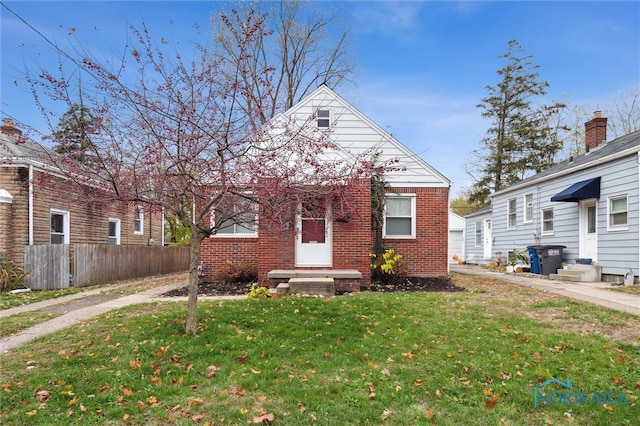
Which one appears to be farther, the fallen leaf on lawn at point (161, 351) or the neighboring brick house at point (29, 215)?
the neighboring brick house at point (29, 215)

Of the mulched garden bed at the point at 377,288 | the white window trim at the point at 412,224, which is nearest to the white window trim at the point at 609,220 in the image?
the mulched garden bed at the point at 377,288

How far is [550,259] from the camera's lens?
15156 mm

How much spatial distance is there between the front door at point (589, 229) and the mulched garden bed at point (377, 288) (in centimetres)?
526

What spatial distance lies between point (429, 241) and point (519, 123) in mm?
20430

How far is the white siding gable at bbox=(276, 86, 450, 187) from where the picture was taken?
1340 centimetres

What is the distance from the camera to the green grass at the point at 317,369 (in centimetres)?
398

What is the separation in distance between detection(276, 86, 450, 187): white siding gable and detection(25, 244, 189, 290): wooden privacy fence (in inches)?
323

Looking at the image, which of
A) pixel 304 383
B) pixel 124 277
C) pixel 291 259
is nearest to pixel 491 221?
pixel 291 259

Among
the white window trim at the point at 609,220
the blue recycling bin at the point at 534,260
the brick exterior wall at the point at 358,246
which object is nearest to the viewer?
the brick exterior wall at the point at 358,246

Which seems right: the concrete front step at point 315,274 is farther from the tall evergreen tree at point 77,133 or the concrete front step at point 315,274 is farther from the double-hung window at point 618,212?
the double-hung window at point 618,212

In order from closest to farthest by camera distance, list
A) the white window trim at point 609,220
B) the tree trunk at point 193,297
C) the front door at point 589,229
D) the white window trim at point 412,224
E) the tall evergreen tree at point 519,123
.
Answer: the tree trunk at point 193,297
the white window trim at point 609,220
the white window trim at point 412,224
the front door at point 589,229
the tall evergreen tree at point 519,123

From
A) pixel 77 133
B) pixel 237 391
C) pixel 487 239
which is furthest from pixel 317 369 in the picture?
pixel 487 239

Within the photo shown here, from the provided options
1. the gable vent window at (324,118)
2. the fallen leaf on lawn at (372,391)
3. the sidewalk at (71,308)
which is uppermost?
the gable vent window at (324,118)

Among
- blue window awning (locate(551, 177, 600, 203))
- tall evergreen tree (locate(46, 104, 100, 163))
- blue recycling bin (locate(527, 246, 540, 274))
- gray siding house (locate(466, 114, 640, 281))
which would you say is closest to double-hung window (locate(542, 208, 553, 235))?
gray siding house (locate(466, 114, 640, 281))
